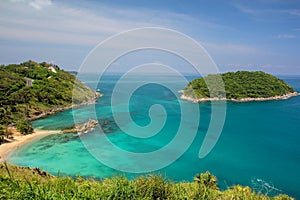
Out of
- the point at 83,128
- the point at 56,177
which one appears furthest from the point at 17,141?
the point at 56,177

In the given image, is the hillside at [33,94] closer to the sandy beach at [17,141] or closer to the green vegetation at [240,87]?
the sandy beach at [17,141]

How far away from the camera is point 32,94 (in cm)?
3881

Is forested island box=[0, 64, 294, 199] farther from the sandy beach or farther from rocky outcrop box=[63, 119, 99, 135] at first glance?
the sandy beach

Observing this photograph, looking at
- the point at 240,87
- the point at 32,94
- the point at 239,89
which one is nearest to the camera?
the point at 32,94

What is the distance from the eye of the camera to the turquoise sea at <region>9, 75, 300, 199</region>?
20.3m

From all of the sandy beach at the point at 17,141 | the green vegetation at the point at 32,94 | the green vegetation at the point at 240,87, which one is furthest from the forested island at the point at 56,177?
the sandy beach at the point at 17,141

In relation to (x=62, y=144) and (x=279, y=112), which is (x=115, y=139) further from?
(x=279, y=112)

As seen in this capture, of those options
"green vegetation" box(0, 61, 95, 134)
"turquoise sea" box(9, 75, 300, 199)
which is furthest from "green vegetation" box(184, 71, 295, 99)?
"green vegetation" box(0, 61, 95, 134)

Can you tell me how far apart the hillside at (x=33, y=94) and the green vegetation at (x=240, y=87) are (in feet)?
84.6

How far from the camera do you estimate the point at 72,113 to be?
4000 cm

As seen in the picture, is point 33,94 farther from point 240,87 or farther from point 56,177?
point 240,87

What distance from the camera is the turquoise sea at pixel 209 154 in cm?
2030

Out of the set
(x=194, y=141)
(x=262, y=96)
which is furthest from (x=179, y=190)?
(x=262, y=96)

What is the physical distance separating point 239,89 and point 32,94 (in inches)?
1870
